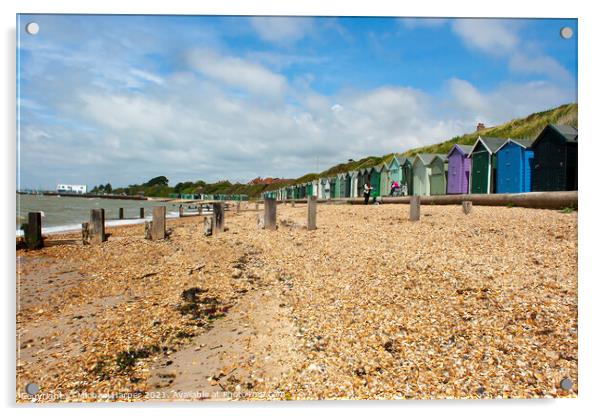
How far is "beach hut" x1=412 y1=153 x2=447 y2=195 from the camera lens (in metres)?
19.7

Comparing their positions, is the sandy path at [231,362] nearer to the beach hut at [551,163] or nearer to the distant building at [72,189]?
the distant building at [72,189]

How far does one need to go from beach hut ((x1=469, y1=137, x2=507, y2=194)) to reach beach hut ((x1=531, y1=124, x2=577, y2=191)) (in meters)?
2.96

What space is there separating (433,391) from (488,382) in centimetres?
46

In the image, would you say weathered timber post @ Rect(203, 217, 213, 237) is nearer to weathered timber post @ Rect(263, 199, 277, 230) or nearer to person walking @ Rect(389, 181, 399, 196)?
weathered timber post @ Rect(263, 199, 277, 230)

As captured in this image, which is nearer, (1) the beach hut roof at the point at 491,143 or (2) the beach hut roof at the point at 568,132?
(2) the beach hut roof at the point at 568,132

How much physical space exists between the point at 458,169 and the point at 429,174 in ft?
8.52

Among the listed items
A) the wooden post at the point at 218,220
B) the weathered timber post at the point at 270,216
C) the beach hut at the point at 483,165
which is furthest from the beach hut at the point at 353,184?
the wooden post at the point at 218,220

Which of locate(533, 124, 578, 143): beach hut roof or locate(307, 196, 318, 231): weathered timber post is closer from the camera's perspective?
locate(533, 124, 578, 143): beach hut roof

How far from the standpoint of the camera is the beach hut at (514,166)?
13508 millimetres

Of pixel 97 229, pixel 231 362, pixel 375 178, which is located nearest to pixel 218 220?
pixel 97 229

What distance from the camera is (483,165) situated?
16.3 meters

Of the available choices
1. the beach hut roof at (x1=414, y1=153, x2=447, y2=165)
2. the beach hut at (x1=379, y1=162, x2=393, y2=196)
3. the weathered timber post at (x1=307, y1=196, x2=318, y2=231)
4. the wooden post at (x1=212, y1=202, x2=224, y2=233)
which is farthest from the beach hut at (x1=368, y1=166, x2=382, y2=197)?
the wooden post at (x1=212, y1=202, x2=224, y2=233)

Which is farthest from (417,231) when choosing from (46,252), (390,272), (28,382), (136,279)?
(46,252)
